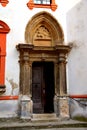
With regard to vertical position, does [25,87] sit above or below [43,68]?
below

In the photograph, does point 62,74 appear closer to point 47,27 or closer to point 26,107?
point 26,107

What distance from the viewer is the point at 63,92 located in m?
11.1

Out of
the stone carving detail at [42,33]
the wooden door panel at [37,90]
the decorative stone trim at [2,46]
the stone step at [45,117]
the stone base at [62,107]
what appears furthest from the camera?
the stone carving detail at [42,33]

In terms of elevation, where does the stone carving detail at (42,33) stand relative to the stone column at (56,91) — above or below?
above

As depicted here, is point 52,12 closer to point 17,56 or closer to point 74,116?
point 17,56

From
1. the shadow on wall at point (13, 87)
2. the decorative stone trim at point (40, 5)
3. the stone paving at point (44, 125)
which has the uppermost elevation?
the decorative stone trim at point (40, 5)

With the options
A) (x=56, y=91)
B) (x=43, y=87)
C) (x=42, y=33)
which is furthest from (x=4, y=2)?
(x=56, y=91)

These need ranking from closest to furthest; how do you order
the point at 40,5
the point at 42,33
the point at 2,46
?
the point at 2,46 → the point at 40,5 → the point at 42,33

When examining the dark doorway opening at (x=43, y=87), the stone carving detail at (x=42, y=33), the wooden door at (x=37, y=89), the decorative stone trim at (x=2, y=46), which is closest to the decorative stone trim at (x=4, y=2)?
the decorative stone trim at (x=2, y=46)

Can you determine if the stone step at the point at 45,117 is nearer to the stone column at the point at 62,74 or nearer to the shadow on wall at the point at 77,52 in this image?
the shadow on wall at the point at 77,52

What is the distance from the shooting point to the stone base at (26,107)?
10445mm

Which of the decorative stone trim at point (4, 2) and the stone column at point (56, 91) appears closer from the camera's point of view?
the stone column at point (56, 91)

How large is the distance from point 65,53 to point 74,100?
6.76 ft

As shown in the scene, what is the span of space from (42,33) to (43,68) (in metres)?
1.59
